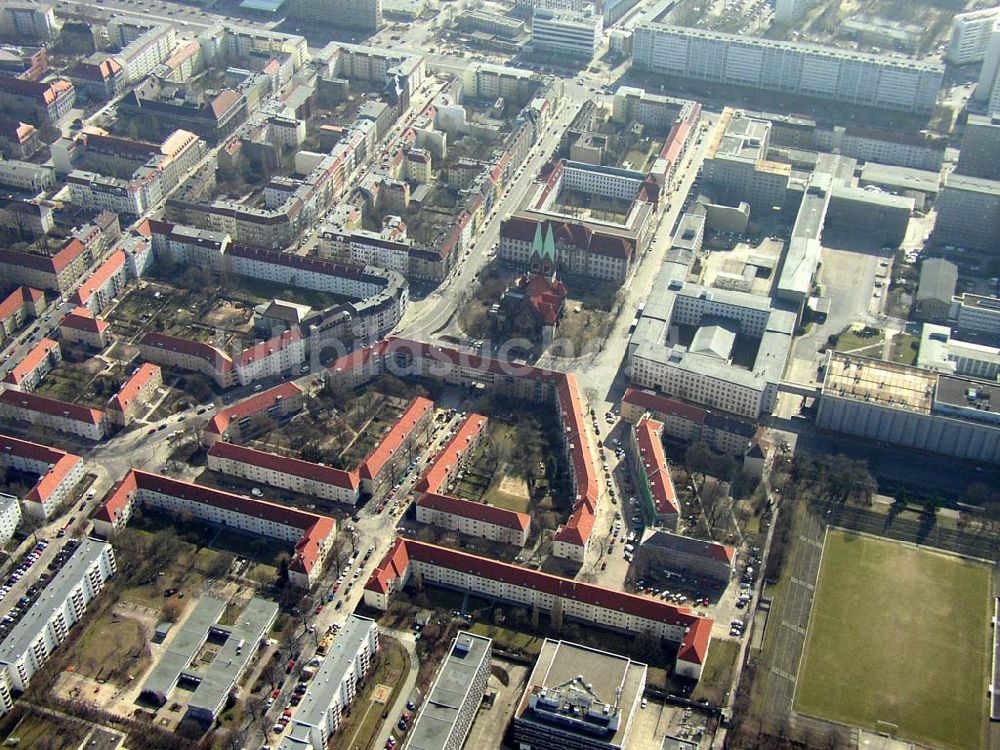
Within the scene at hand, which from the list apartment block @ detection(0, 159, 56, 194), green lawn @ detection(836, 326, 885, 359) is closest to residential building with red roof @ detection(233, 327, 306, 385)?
apartment block @ detection(0, 159, 56, 194)

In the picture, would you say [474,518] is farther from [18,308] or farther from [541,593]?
[18,308]

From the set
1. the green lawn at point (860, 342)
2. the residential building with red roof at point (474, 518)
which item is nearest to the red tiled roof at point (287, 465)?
the residential building with red roof at point (474, 518)

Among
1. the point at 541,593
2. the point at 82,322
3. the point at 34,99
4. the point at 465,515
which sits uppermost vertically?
the point at 34,99

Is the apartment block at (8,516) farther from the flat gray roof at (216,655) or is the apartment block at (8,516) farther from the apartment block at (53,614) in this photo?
the flat gray roof at (216,655)

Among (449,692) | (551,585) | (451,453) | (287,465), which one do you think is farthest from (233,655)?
(451,453)

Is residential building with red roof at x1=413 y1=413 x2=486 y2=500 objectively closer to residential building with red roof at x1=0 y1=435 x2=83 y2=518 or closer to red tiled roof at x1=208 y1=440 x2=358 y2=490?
red tiled roof at x1=208 y1=440 x2=358 y2=490

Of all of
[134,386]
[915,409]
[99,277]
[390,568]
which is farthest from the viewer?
[99,277]
